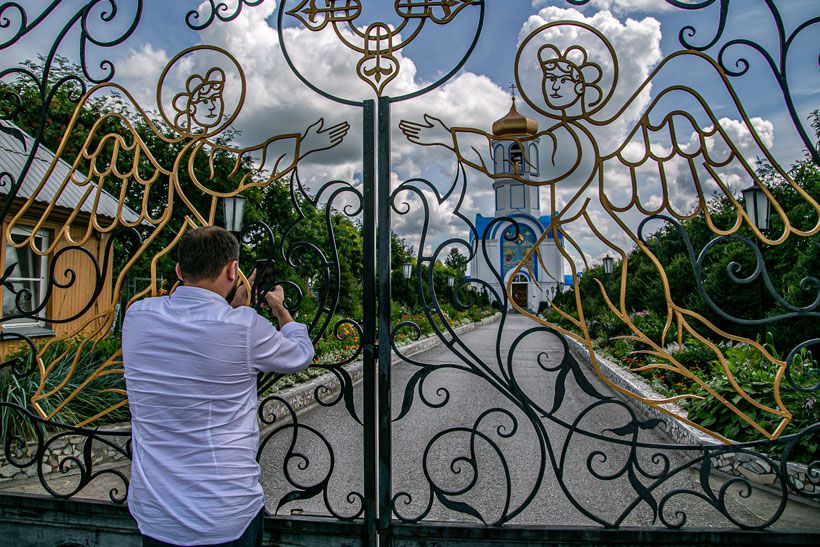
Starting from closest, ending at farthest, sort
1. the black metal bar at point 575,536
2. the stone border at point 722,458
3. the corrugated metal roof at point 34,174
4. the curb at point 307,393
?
1. the black metal bar at point 575,536
2. the stone border at point 722,458
3. the curb at point 307,393
4. the corrugated metal roof at point 34,174

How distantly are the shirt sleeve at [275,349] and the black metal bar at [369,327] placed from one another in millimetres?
607

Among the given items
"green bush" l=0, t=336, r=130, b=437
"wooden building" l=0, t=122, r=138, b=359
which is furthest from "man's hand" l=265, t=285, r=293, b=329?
"wooden building" l=0, t=122, r=138, b=359

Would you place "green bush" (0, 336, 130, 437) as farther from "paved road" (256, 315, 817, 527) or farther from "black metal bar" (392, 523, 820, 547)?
"black metal bar" (392, 523, 820, 547)

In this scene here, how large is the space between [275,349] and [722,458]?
5.08 m

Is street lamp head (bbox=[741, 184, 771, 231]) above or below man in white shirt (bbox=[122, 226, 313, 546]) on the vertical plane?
above

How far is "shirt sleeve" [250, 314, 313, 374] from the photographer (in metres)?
1.94

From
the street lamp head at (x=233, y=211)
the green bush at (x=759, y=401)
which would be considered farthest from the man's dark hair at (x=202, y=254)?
the green bush at (x=759, y=401)

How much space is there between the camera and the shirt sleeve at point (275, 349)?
1942 millimetres

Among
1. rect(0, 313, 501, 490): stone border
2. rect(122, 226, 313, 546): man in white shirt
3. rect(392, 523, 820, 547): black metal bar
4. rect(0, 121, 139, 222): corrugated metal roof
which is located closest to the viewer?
rect(122, 226, 313, 546): man in white shirt

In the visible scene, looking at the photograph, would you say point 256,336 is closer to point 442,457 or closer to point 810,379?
point 442,457

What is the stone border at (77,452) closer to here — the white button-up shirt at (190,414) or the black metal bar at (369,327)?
the black metal bar at (369,327)

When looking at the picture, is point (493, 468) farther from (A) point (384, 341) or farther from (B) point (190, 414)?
(B) point (190, 414)

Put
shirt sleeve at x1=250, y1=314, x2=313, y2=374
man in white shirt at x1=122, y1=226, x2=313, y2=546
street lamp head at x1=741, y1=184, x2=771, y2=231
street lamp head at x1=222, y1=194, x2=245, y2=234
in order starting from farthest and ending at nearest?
1. street lamp head at x1=741, y1=184, x2=771, y2=231
2. street lamp head at x1=222, y1=194, x2=245, y2=234
3. shirt sleeve at x1=250, y1=314, x2=313, y2=374
4. man in white shirt at x1=122, y1=226, x2=313, y2=546

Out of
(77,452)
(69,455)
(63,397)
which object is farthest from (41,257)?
(69,455)
